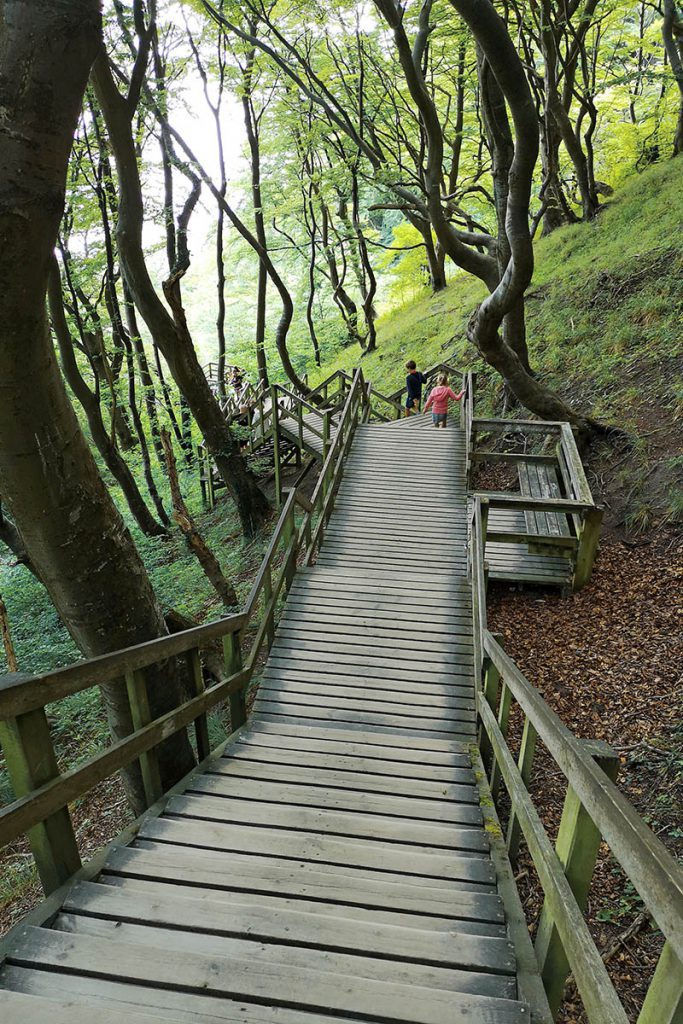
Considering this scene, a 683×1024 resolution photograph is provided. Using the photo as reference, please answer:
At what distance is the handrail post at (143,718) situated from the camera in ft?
10.6

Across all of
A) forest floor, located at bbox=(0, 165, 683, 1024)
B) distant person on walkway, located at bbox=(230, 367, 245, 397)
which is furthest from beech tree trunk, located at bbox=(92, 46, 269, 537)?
distant person on walkway, located at bbox=(230, 367, 245, 397)

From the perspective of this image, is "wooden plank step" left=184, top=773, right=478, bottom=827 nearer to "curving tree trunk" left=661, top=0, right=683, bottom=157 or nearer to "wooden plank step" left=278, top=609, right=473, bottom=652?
"wooden plank step" left=278, top=609, right=473, bottom=652

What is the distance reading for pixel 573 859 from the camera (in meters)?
1.92

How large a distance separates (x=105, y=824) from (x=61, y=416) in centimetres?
471

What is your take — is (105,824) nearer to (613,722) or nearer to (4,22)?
(613,722)

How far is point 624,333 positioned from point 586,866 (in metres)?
10.5

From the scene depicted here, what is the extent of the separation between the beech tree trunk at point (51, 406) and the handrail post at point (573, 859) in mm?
2795

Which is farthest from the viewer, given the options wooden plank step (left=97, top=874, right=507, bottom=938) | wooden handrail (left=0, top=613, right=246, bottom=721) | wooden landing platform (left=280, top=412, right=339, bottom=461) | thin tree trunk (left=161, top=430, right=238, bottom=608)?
wooden landing platform (left=280, top=412, right=339, bottom=461)

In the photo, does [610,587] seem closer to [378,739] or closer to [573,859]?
[378,739]

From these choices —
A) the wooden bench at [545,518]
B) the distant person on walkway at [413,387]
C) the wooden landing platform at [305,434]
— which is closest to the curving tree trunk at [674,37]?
the distant person on walkway at [413,387]

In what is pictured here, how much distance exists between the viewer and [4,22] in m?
2.47

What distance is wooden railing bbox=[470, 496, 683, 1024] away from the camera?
48.4 inches

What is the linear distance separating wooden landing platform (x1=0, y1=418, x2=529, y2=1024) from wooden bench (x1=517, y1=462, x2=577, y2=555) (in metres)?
1.63

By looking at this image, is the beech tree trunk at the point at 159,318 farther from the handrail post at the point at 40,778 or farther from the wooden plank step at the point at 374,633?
the handrail post at the point at 40,778
